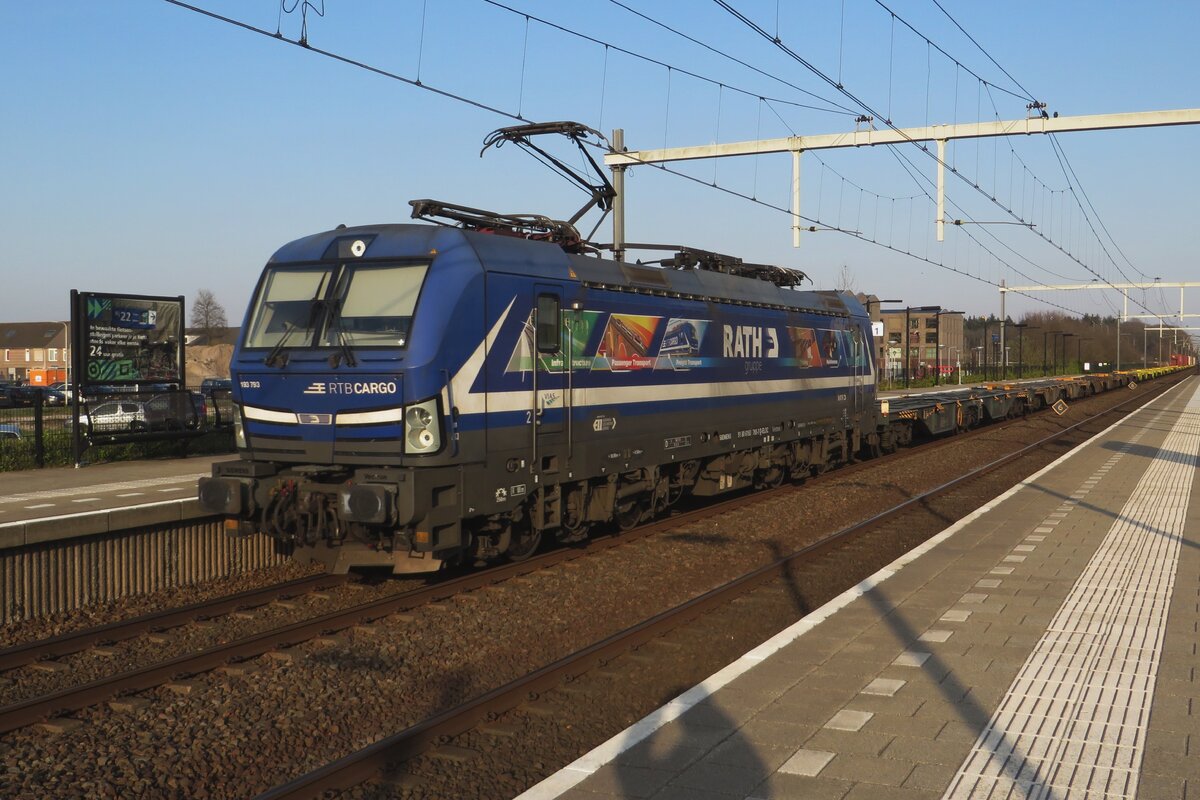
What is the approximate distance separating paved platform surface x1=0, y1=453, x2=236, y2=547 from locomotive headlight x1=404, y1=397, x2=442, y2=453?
10.3 ft

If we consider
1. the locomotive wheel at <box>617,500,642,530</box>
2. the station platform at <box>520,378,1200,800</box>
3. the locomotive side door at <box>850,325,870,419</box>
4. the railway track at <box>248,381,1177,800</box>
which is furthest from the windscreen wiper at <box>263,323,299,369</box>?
the locomotive side door at <box>850,325,870,419</box>

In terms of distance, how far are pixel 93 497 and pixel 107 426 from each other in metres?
3.41

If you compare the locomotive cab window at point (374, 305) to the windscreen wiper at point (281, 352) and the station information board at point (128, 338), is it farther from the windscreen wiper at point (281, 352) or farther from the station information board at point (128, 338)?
the station information board at point (128, 338)

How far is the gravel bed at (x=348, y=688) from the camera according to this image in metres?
6.12

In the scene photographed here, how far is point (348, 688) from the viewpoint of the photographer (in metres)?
7.62

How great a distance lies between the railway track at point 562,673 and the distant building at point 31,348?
297 ft

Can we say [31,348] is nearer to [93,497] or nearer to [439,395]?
[93,497]

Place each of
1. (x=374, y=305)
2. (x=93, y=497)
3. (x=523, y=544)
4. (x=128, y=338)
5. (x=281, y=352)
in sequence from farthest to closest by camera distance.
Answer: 1. (x=128, y=338)
2. (x=93, y=497)
3. (x=523, y=544)
4. (x=281, y=352)
5. (x=374, y=305)

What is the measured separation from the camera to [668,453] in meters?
13.8

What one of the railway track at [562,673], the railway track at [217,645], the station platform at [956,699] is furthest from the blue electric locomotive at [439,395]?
the station platform at [956,699]

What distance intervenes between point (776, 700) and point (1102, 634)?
321 cm

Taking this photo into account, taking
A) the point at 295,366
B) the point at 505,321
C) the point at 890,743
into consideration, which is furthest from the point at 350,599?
the point at 890,743

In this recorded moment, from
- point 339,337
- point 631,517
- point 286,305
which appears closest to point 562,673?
point 339,337

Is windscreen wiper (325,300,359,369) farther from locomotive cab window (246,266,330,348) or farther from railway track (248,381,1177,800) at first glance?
A: railway track (248,381,1177,800)
